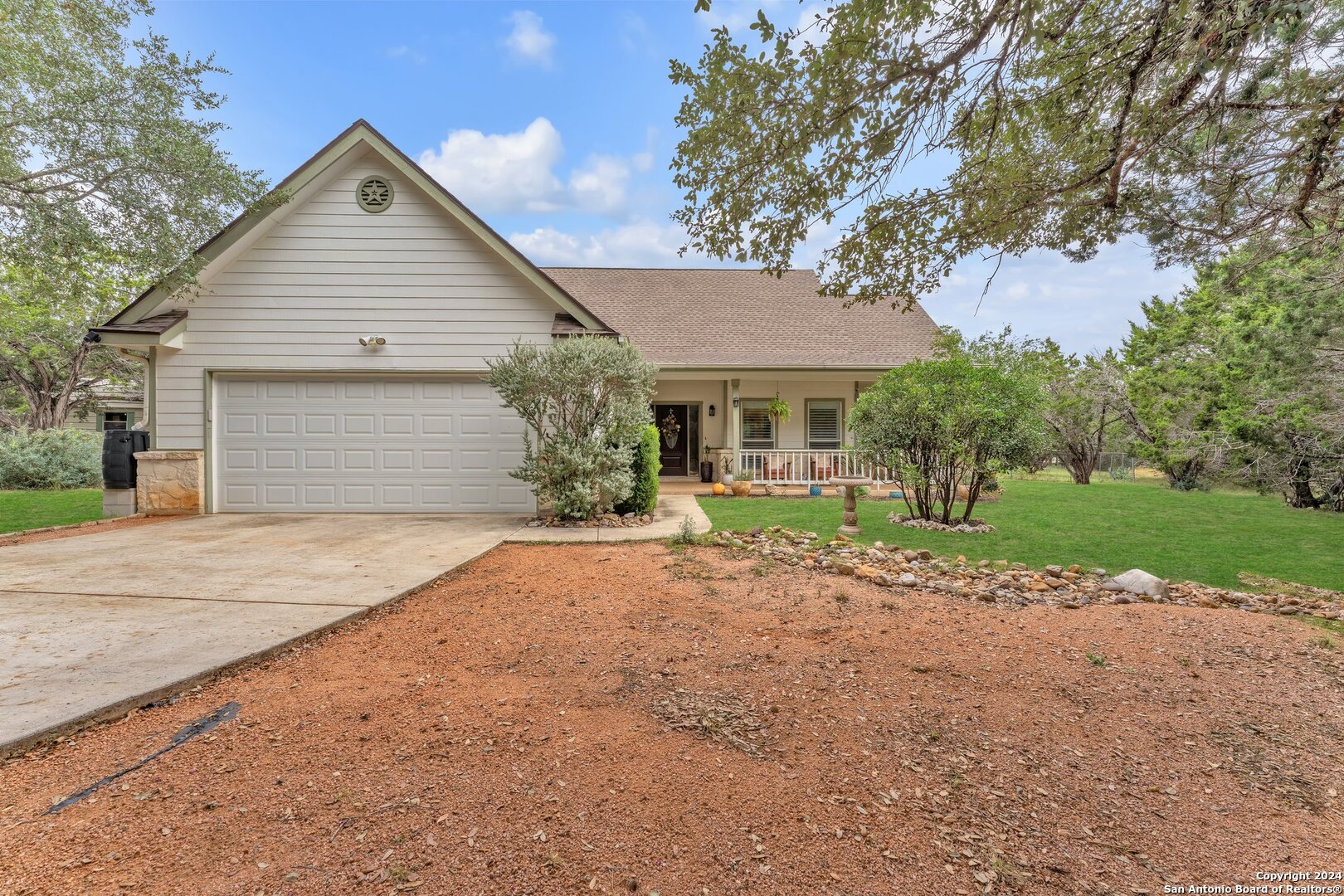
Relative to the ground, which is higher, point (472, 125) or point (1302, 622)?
point (472, 125)

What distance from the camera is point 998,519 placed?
856 cm

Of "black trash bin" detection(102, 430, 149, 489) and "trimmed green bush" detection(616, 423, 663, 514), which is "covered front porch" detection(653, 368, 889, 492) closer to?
"trimmed green bush" detection(616, 423, 663, 514)

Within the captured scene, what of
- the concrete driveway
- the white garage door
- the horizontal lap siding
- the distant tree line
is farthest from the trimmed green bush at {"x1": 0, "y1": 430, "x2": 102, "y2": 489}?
the distant tree line

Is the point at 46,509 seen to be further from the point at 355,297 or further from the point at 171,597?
the point at 171,597

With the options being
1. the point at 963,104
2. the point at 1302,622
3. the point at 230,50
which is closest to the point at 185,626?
the point at 963,104

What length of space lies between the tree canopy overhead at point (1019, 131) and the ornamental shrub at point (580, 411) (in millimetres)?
3439

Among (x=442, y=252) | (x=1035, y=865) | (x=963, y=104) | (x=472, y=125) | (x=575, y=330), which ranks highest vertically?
(x=472, y=125)

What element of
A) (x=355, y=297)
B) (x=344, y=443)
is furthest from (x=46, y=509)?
(x=355, y=297)

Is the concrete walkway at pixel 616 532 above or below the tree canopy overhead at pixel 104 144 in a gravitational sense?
below

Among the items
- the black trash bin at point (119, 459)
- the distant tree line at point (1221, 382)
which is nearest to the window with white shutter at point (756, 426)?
the distant tree line at point (1221, 382)

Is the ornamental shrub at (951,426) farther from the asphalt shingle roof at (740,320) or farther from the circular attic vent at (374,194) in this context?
the circular attic vent at (374,194)

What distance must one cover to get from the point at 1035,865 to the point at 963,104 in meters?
4.55

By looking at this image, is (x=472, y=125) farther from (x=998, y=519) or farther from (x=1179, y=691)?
(x=1179, y=691)

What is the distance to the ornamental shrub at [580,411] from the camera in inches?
291
